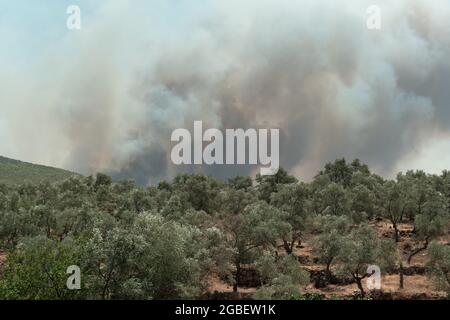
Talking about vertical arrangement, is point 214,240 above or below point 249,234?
below

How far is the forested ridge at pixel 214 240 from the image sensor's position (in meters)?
47.2

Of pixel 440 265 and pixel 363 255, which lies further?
pixel 363 255

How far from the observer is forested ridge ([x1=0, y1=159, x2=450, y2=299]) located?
47.2m

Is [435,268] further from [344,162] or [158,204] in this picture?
[344,162]

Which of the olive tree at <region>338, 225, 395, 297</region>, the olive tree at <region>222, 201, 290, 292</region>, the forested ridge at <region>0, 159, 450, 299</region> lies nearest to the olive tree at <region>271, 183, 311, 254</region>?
the forested ridge at <region>0, 159, 450, 299</region>

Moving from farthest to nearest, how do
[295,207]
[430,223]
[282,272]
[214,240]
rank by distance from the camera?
[295,207]
[430,223]
[214,240]
[282,272]

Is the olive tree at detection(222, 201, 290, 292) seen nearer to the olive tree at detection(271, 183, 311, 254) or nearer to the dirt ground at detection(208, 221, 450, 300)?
the dirt ground at detection(208, 221, 450, 300)

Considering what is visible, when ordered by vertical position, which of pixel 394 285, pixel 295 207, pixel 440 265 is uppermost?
pixel 295 207

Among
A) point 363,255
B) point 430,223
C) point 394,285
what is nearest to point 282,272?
point 363,255

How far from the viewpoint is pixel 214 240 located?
71.2 meters

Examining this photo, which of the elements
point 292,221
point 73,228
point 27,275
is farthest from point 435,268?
point 73,228

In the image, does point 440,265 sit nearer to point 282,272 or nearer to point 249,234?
point 282,272

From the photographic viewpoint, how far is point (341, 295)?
7131 cm
